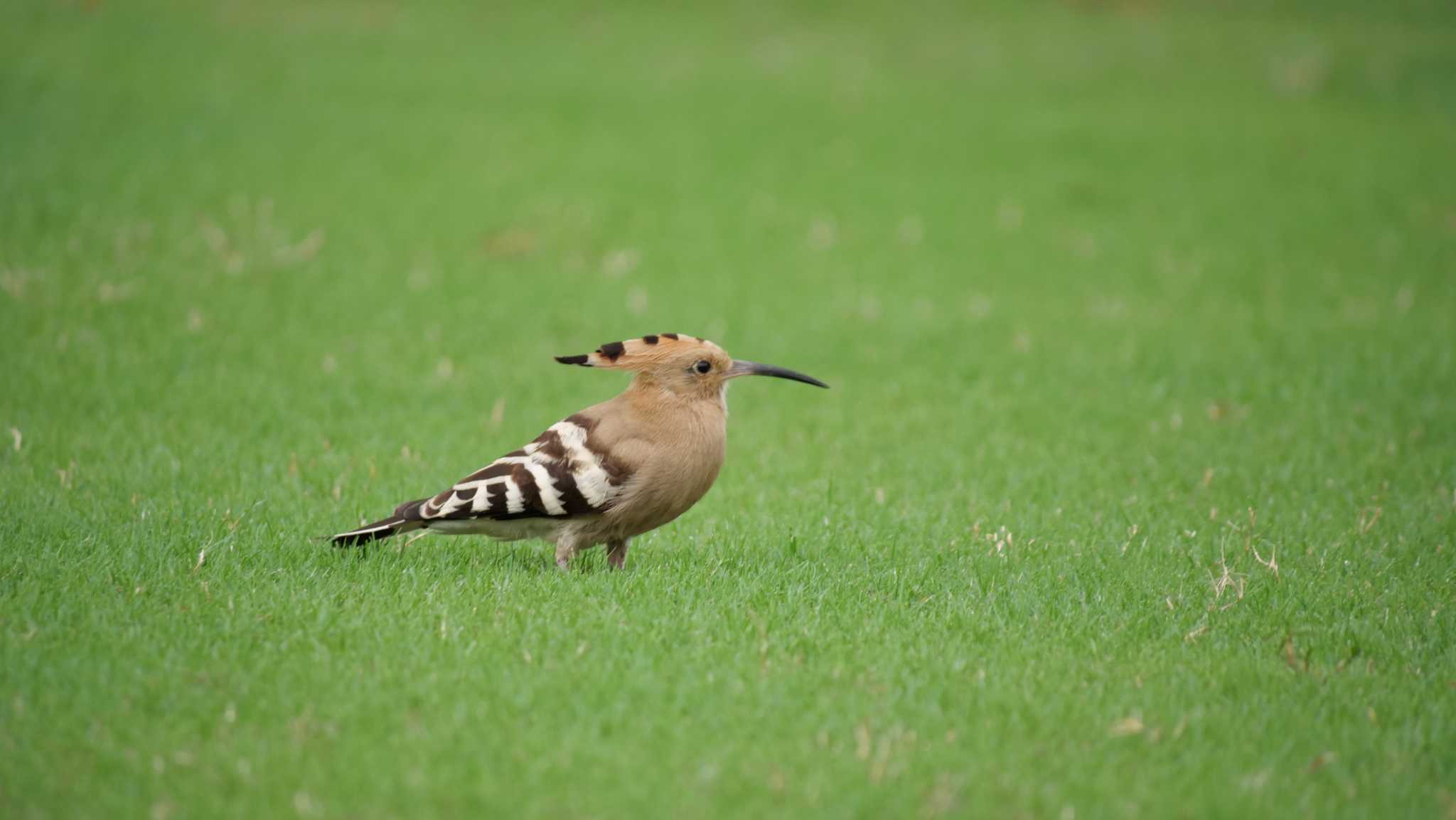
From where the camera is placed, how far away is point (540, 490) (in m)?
5.67

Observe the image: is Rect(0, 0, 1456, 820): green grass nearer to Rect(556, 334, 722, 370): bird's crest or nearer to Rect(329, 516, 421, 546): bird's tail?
Rect(329, 516, 421, 546): bird's tail

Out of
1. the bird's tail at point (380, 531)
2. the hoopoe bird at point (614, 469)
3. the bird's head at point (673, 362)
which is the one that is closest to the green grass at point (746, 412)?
the bird's tail at point (380, 531)

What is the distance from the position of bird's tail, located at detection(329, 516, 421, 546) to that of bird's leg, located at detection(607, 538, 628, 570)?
2.84ft

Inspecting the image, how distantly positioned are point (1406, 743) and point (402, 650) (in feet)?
11.2

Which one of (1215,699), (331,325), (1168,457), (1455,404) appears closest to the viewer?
(1215,699)

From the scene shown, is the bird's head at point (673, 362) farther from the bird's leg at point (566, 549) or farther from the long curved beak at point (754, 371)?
the bird's leg at point (566, 549)

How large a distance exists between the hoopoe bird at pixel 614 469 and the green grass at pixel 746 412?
0.22 metres

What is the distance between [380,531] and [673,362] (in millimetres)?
1429

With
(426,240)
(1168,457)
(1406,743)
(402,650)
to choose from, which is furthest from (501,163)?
(1406,743)

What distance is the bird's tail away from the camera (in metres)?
5.83

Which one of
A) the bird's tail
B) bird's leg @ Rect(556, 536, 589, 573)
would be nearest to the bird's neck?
bird's leg @ Rect(556, 536, 589, 573)

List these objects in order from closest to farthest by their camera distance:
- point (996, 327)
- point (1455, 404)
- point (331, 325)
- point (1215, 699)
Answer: point (1215, 699), point (1455, 404), point (331, 325), point (996, 327)

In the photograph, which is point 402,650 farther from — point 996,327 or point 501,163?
point 501,163

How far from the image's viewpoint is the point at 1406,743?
4.55 metres
